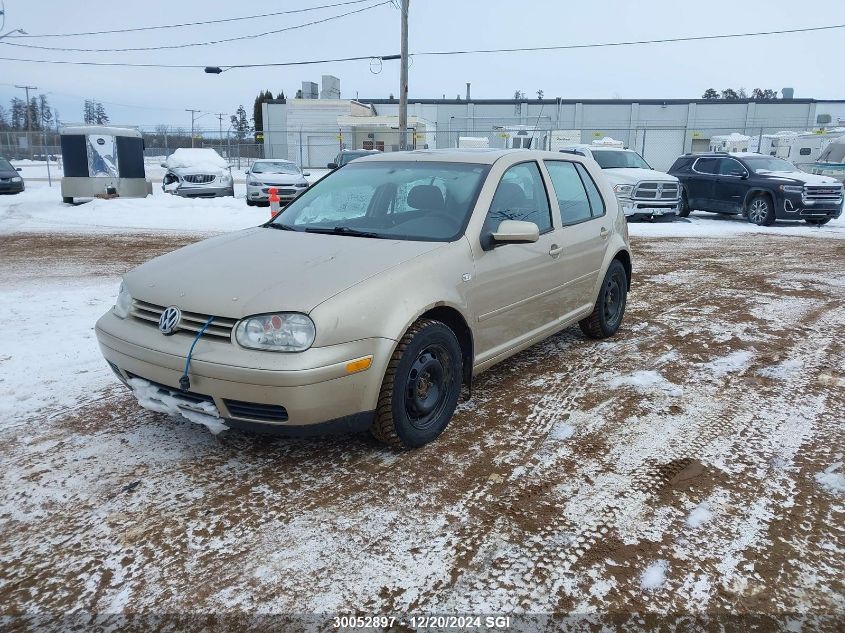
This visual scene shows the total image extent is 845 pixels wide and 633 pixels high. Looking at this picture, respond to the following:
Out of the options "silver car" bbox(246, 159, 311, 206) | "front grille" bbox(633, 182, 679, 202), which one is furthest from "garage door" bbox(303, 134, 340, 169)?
"front grille" bbox(633, 182, 679, 202)

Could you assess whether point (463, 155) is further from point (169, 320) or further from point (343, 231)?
point (169, 320)

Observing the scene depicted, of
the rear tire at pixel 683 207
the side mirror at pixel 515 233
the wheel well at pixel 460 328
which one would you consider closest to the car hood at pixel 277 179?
the rear tire at pixel 683 207

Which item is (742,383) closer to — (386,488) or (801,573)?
(801,573)

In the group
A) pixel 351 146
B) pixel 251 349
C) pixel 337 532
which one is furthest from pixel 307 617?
pixel 351 146

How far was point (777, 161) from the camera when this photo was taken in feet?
55.8

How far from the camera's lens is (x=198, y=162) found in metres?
20.7

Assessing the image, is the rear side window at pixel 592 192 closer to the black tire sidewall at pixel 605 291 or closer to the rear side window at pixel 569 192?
the rear side window at pixel 569 192

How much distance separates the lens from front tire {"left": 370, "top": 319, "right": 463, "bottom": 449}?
→ 11.2 ft

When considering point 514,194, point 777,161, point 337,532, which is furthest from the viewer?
point 777,161

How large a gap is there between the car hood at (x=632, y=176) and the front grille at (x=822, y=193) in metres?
3.06

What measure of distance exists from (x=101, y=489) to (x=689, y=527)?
9.24ft

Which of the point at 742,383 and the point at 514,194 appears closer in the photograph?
the point at 514,194

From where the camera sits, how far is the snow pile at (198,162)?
20.4 metres

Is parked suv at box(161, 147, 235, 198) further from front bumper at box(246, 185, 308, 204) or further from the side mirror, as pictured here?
the side mirror
